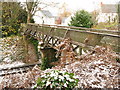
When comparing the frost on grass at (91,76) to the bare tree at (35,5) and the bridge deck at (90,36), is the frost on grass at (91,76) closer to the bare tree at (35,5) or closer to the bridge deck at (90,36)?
the bridge deck at (90,36)

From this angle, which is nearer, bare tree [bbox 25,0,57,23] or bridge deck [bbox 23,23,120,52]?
bridge deck [bbox 23,23,120,52]

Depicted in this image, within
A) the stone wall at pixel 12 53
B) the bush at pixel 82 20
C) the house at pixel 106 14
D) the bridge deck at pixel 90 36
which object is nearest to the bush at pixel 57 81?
the bridge deck at pixel 90 36

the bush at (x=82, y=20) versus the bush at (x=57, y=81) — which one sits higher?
the bush at (x=82, y=20)

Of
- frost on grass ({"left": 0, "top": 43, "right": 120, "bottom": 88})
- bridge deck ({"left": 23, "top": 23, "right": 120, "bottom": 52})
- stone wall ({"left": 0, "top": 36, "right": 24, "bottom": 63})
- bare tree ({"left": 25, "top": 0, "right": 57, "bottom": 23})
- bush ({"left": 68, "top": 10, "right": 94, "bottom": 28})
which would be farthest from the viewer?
bare tree ({"left": 25, "top": 0, "right": 57, "bottom": 23})

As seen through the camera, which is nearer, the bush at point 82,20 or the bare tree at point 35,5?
the bush at point 82,20

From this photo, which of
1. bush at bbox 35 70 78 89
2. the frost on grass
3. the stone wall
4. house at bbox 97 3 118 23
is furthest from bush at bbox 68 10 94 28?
bush at bbox 35 70 78 89

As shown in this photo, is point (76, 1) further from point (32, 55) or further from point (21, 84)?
point (21, 84)

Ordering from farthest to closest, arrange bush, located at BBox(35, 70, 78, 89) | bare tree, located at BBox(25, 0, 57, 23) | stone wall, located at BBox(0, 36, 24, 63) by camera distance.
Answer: bare tree, located at BBox(25, 0, 57, 23) → stone wall, located at BBox(0, 36, 24, 63) → bush, located at BBox(35, 70, 78, 89)

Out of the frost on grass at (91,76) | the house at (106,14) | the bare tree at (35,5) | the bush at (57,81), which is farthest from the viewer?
the house at (106,14)

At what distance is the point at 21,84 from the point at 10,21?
280 inches

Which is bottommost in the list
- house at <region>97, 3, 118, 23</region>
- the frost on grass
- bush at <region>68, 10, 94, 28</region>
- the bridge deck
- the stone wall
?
the stone wall

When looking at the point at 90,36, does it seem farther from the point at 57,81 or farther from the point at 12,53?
the point at 12,53

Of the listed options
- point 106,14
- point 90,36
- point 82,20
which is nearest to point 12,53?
point 82,20

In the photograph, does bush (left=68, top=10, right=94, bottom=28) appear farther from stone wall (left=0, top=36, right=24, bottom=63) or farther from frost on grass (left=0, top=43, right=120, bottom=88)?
frost on grass (left=0, top=43, right=120, bottom=88)
